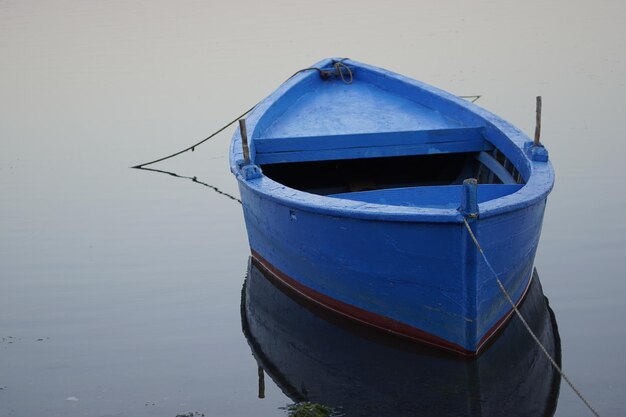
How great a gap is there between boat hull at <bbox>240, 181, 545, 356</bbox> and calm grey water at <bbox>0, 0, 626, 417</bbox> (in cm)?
87

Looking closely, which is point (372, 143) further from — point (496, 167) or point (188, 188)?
point (188, 188)

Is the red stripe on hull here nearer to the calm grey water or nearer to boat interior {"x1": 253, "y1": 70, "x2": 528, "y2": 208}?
the calm grey water

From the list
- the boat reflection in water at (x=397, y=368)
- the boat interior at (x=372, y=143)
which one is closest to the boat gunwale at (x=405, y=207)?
the boat interior at (x=372, y=143)

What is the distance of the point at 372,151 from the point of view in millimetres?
9609

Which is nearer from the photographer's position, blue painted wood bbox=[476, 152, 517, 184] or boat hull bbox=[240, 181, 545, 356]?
boat hull bbox=[240, 181, 545, 356]

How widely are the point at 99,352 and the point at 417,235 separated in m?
3.19

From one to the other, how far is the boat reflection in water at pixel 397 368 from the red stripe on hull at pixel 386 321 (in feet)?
0.21

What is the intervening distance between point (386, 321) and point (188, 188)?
6.13 m

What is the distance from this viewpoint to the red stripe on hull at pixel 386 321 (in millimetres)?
6977

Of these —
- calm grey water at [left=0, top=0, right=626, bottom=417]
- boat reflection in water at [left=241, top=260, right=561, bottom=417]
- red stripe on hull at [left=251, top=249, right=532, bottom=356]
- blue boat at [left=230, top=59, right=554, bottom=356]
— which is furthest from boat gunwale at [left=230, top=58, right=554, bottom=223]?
Result: calm grey water at [left=0, top=0, right=626, bottom=417]

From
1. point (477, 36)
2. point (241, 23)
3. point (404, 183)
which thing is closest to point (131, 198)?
point (404, 183)

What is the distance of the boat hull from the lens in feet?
21.4

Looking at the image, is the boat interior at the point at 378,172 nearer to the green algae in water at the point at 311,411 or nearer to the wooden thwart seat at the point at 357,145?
the wooden thwart seat at the point at 357,145

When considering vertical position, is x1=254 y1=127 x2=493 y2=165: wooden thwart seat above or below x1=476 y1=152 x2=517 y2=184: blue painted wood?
above
